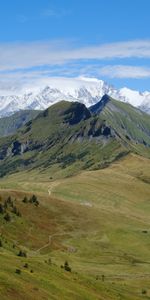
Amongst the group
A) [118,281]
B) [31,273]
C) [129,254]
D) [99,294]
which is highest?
[31,273]

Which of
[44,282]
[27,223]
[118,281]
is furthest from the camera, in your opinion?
[27,223]

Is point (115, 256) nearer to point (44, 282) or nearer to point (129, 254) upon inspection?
point (129, 254)

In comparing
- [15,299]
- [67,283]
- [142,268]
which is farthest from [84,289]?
[142,268]

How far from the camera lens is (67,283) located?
88438 millimetres

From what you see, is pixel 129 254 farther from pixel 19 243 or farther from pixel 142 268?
pixel 19 243

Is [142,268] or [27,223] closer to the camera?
[142,268]

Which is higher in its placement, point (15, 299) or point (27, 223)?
point (15, 299)

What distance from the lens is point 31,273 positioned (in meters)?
84.5

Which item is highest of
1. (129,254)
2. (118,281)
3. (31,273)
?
(31,273)

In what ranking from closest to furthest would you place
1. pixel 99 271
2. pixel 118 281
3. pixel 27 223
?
1. pixel 118 281
2. pixel 99 271
3. pixel 27 223

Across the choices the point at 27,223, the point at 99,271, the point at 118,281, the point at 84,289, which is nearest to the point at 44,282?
the point at 84,289

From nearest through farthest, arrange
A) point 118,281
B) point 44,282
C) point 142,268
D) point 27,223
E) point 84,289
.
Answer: point 44,282 → point 84,289 → point 118,281 → point 142,268 → point 27,223

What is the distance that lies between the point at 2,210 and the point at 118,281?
6753cm

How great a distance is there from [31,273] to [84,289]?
9611mm
